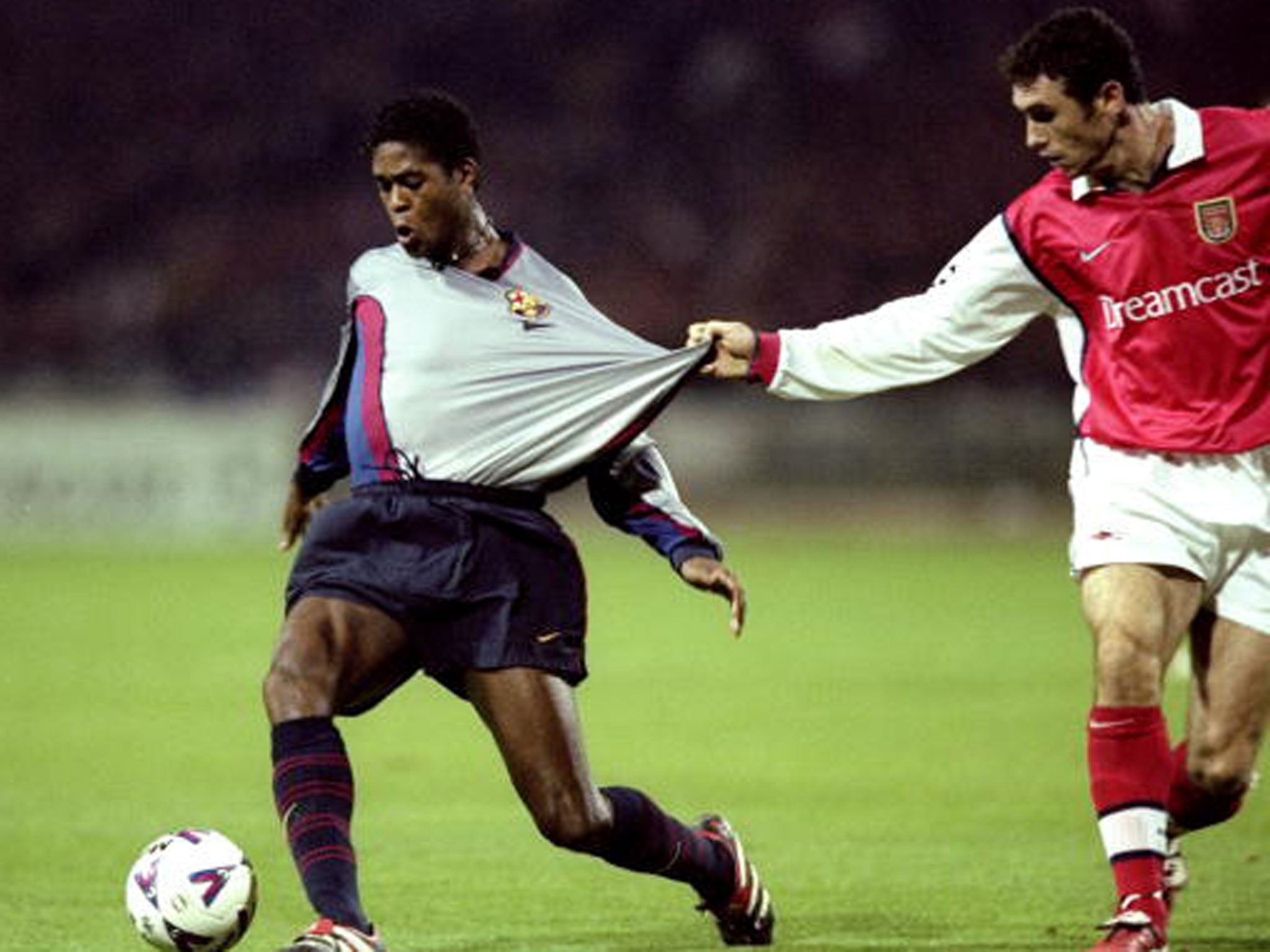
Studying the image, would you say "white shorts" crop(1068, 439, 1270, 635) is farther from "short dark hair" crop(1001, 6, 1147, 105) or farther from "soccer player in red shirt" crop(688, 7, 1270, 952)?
"short dark hair" crop(1001, 6, 1147, 105)

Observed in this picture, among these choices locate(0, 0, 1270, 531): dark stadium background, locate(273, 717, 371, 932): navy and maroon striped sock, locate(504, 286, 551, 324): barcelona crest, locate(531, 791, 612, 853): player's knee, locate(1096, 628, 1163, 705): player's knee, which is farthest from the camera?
locate(0, 0, 1270, 531): dark stadium background

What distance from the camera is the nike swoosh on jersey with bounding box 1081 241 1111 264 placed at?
253 inches

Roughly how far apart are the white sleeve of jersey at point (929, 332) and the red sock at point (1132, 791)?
1083mm

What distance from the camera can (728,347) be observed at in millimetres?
6883

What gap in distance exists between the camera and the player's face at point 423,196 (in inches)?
258

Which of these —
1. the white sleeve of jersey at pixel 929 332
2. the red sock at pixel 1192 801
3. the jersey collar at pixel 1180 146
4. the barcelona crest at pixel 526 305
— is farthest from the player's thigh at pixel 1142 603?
the barcelona crest at pixel 526 305

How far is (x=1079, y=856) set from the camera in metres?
8.73

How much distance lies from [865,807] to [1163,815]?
374cm

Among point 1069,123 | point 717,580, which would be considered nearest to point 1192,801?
point 717,580

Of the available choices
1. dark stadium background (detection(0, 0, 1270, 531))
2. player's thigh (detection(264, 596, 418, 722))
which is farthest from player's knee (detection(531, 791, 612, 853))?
dark stadium background (detection(0, 0, 1270, 531))

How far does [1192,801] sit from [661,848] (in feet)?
4.86

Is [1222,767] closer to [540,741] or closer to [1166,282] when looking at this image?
[1166,282]

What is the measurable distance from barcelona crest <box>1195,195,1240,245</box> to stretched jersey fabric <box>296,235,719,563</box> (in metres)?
1.38

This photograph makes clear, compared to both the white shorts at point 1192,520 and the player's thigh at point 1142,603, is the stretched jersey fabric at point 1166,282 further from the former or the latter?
the player's thigh at point 1142,603
